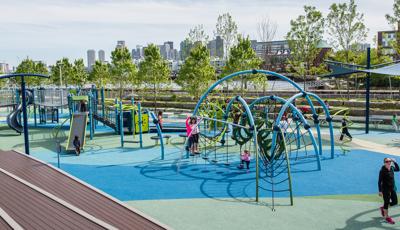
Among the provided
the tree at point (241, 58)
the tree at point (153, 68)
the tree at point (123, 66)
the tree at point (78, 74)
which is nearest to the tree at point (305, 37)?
the tree at point (241, 58)

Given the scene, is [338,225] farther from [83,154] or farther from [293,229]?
[83,154]

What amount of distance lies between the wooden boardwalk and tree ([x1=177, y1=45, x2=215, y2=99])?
93.9ft

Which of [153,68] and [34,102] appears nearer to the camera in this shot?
[34,102]

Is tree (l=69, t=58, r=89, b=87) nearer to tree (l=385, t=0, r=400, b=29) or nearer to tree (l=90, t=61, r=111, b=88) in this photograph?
tree (l=90, t=61, r=111, b=88)

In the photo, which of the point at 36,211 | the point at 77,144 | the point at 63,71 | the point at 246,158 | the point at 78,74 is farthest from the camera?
the point at 63,71

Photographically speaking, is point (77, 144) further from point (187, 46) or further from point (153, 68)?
point (187, 46)

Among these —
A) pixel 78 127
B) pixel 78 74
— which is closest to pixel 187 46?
pixel 78 74

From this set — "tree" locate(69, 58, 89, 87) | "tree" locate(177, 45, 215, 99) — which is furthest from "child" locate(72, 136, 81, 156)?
"tree" locate(69, 58, 89, 87)

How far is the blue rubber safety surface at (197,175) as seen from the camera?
1302 cm

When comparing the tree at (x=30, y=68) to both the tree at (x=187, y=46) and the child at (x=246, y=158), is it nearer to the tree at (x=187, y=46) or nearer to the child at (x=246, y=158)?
the tree at (x=187, y=46)

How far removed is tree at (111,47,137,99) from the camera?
51375mm

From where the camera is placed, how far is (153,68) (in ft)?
141

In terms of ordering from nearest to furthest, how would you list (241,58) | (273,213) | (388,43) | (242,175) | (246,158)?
(273,213)
(242,175)
(246,158)
(241,58)
(388,43)

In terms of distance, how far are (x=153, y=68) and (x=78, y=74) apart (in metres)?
23.9
